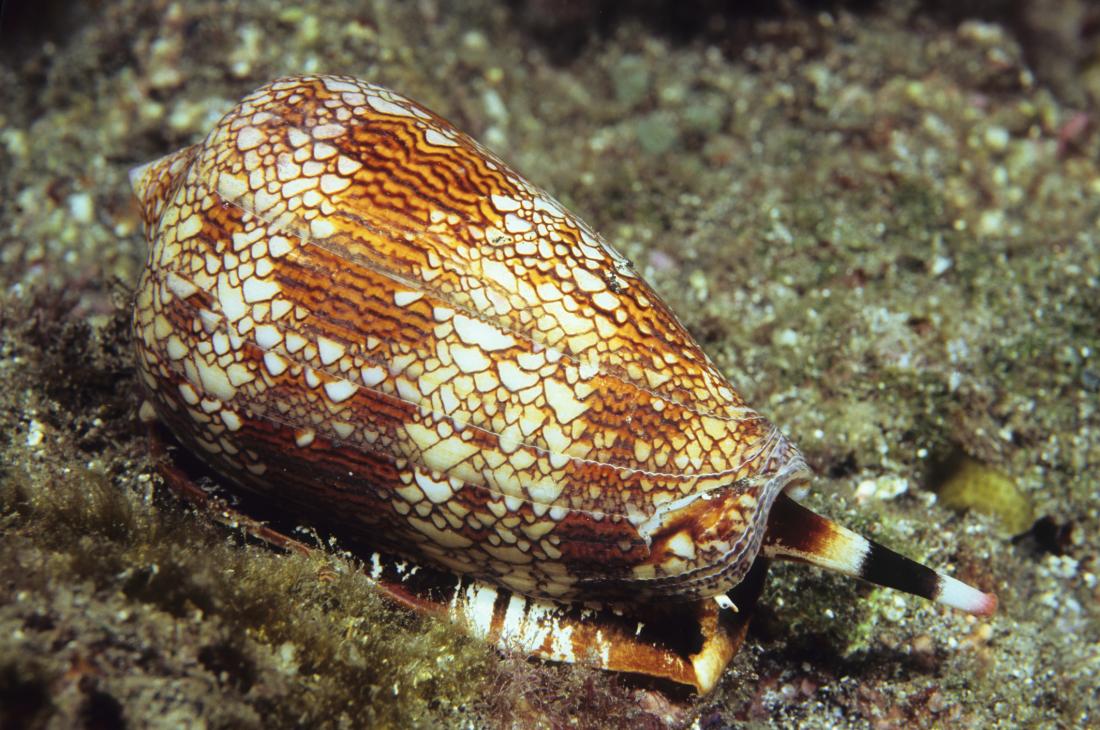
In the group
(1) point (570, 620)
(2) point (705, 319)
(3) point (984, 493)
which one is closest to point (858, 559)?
(1) point (570, 620)

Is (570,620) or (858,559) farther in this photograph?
(570,620)

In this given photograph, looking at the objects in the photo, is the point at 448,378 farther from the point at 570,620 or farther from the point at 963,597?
the point at 963,597

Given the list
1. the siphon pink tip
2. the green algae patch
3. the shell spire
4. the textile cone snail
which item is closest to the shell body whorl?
the textile cone snail

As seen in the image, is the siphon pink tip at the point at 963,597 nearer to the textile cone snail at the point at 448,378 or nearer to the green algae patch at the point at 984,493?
the textile cone snail at the point at 448,378

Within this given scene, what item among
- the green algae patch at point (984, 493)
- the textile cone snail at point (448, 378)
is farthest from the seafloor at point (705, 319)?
the textile cone snail at point (448, 378)

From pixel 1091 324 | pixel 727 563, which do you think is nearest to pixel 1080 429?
pixel 1091 324

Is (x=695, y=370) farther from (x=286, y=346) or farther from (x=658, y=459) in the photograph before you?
(x=286, y=346)
